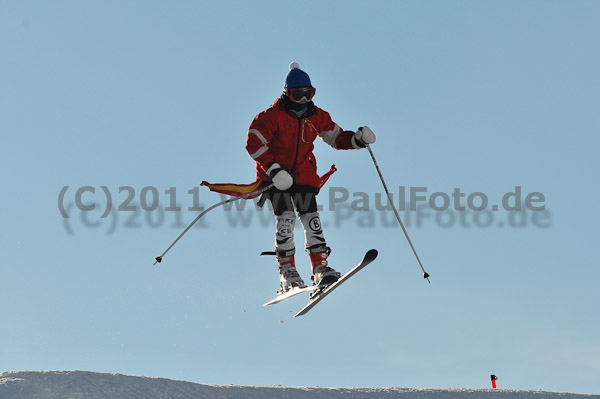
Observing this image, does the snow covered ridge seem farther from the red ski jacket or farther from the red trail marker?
the red ski jacket

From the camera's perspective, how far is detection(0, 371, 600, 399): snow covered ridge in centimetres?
1184

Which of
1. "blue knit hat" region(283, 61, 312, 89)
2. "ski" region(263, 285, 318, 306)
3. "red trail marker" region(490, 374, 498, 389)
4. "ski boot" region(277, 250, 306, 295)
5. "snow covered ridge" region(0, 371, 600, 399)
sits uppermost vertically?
"blue knit hat" region(283, 61, 312, 89)

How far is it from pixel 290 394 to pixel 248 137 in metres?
3.83

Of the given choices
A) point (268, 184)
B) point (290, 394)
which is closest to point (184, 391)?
point (290, 394)

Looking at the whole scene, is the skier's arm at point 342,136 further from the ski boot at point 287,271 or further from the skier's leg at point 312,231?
the ski boot at point 287,271

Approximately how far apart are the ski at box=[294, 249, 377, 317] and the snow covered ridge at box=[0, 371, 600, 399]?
1.68 metres

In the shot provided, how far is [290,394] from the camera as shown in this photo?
520 inches

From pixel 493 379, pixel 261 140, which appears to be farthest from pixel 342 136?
pixel 493 379

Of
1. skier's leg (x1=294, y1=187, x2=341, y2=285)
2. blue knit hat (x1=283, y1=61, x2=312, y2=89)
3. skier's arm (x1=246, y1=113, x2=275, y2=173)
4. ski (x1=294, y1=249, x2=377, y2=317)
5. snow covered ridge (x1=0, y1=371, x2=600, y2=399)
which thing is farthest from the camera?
skier's leg (x1=294, y1=187, x2=341, y2=285)

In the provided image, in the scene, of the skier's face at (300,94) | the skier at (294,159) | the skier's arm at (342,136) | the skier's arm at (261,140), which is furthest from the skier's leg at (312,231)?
the skier's face at (300,94)

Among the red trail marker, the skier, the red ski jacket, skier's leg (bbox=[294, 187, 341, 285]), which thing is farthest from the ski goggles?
the red trail marker

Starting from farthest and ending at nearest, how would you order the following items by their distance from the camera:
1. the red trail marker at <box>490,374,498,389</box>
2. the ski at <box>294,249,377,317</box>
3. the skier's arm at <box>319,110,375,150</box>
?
the red trail marker at <box>490,374,498,389</box> → the skier's arm at <box>319,110,375,150</box> → the ski at <box>294,249,377,317</box>

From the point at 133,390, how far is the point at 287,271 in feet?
8.56

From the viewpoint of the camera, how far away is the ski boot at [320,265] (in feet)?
39.6
